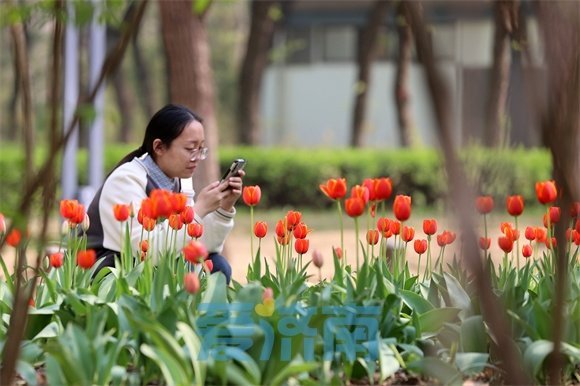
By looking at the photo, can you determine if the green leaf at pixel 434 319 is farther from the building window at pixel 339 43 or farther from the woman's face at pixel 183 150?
the building window at pixel 339 43

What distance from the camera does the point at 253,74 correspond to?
24031 millimetres

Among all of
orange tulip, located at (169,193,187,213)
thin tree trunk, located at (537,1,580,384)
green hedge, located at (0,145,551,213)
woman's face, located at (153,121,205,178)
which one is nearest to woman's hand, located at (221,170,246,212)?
woman's face, located at (153,121,205,178)

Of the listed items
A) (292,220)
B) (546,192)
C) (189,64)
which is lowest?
(292,220)

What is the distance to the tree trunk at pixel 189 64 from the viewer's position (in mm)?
11094

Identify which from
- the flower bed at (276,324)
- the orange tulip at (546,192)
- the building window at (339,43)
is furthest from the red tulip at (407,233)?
the building window at (339,43)

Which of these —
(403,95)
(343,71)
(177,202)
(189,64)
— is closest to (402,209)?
(177,202)

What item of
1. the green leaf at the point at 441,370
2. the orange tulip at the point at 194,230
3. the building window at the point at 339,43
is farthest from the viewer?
the building window at the point at 339,43

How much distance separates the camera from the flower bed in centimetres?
317

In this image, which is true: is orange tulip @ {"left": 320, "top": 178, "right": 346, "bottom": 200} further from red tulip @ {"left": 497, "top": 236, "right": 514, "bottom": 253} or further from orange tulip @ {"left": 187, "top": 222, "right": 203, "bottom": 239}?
red tulip @ {"left": 497, "top": 236, "right": 514, "bottom": 253}

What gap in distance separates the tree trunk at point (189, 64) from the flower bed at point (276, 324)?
7.12 meters

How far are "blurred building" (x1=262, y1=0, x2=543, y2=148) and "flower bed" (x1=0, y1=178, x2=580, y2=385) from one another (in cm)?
2730

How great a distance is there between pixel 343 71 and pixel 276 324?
30.5 meters

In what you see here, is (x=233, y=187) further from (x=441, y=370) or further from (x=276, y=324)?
(x=441, y=370)

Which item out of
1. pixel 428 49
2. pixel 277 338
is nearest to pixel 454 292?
pixel 277 338
